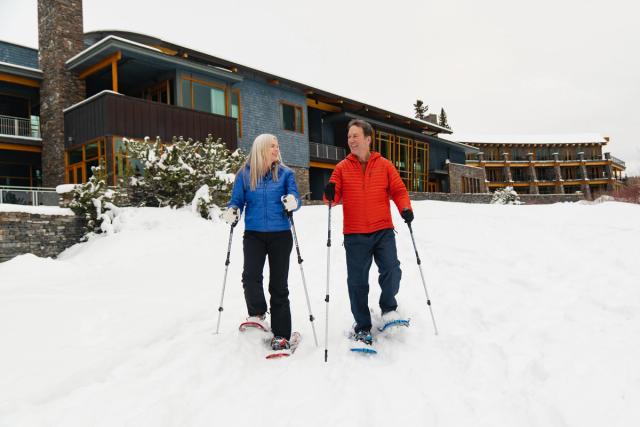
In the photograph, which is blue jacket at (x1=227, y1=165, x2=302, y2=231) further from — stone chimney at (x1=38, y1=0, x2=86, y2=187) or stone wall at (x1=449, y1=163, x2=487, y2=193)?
stone wall at (x1=449, y1=163, x2=487, y2=193)

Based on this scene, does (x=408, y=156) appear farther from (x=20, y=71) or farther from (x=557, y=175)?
(x=557, y=175)

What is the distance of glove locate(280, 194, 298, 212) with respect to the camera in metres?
3.85

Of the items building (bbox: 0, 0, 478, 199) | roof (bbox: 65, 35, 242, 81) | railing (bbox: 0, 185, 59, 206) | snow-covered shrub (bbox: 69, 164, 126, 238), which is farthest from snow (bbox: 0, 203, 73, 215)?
roof (bbox: 65, 35, 242, 81)

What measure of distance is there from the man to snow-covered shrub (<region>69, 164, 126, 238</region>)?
25.9 feet

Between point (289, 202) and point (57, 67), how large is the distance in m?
15.9

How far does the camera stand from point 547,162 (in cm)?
5550

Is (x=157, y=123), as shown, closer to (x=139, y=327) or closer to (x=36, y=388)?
(x=139, y=327)

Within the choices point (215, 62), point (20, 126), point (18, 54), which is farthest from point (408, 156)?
point (18, 54)

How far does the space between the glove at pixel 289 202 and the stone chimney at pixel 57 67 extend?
14.9m

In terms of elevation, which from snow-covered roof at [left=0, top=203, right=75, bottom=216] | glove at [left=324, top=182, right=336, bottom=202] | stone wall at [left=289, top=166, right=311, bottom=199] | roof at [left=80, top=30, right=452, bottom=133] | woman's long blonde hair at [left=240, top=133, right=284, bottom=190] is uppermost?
roof at [left=80, top=30, right=452, bottom=133]

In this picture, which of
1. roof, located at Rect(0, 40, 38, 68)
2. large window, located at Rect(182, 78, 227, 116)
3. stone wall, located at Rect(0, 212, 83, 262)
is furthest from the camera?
roof, located at Rect(0, 40, 38, 68)

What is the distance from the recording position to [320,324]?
14.8 ft

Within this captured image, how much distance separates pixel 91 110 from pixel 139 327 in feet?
39.1

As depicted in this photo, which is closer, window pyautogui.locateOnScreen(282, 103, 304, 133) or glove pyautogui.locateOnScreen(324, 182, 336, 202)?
glove pyautogui.locateOnScreen(324, 182, 336, 202)
